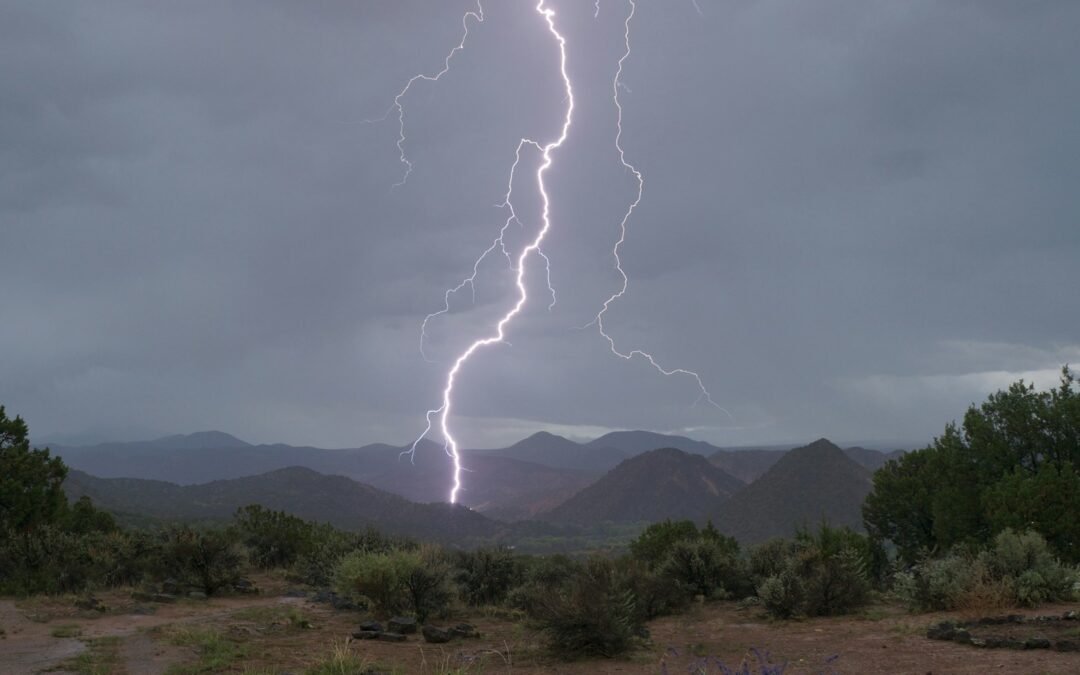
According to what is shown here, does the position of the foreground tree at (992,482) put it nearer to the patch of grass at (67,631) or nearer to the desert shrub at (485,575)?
the desert shrub at (485,575)

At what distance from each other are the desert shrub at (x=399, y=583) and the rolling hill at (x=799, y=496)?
6658 centimetres

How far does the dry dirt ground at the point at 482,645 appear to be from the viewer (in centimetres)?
962

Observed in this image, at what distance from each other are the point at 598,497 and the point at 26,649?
390 feet

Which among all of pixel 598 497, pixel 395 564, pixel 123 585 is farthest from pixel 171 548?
pixel 598 497

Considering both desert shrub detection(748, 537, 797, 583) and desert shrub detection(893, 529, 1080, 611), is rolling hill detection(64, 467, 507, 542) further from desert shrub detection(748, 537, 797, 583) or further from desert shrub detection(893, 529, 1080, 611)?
desert shrub detection(893, 529, 1080, 611)

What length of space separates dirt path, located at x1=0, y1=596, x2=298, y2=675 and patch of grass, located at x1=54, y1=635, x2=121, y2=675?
0.12 meters

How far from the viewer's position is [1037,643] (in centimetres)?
941

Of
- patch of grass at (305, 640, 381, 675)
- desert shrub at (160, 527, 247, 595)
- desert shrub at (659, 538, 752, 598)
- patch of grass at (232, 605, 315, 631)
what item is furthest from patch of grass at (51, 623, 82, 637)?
desert shrub at (659, 538, 752, 598)

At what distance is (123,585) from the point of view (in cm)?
2041

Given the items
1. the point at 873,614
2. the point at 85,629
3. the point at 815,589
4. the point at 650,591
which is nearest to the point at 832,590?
the point at 815,589

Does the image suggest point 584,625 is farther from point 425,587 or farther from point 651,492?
point 651,492

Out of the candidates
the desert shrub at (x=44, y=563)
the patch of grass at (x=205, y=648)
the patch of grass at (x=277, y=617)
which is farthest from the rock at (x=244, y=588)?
the patch of grass at (x=205, y=648)

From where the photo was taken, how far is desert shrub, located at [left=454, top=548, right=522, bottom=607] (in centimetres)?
2038

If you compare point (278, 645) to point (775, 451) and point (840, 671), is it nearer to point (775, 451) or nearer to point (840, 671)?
point (840, 671)
